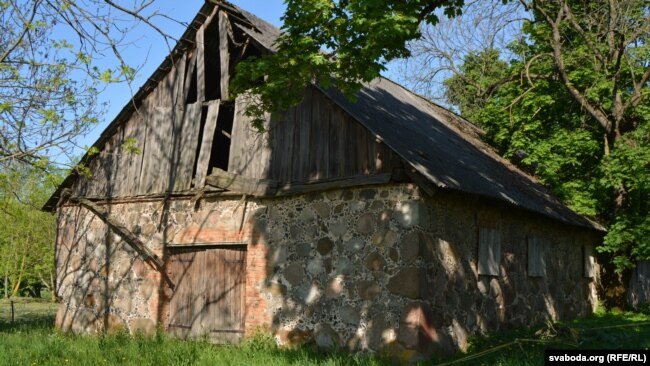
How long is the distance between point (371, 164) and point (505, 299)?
4.06 meters

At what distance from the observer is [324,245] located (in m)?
10.7

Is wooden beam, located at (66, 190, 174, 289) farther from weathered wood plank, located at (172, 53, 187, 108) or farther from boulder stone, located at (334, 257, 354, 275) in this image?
boulder stone, located at (334, 257, 354, 275)

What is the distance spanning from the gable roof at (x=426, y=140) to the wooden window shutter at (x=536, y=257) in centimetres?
68

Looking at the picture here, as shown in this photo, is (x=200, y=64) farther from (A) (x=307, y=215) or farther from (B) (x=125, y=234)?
(A) (x=307, y=215)

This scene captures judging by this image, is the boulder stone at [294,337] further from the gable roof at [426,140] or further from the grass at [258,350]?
the gable roof at [426,140]

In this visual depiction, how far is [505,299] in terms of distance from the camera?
1204 centimetres

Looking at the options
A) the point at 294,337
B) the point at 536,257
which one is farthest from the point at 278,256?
the point at 536,257

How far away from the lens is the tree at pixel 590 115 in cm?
1523

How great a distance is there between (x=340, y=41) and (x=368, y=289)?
383cm

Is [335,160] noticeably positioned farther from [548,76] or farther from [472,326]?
[548,76]

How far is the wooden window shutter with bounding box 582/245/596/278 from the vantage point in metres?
16.3

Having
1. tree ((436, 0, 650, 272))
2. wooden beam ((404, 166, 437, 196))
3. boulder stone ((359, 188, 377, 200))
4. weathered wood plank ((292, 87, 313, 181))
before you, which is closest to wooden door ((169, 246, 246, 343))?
weathered wood plank ((292, 87, 313, 181))

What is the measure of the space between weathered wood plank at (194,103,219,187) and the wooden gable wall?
0.02 meters

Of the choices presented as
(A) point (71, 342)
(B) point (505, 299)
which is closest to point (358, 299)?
(B) point (505, 299)
